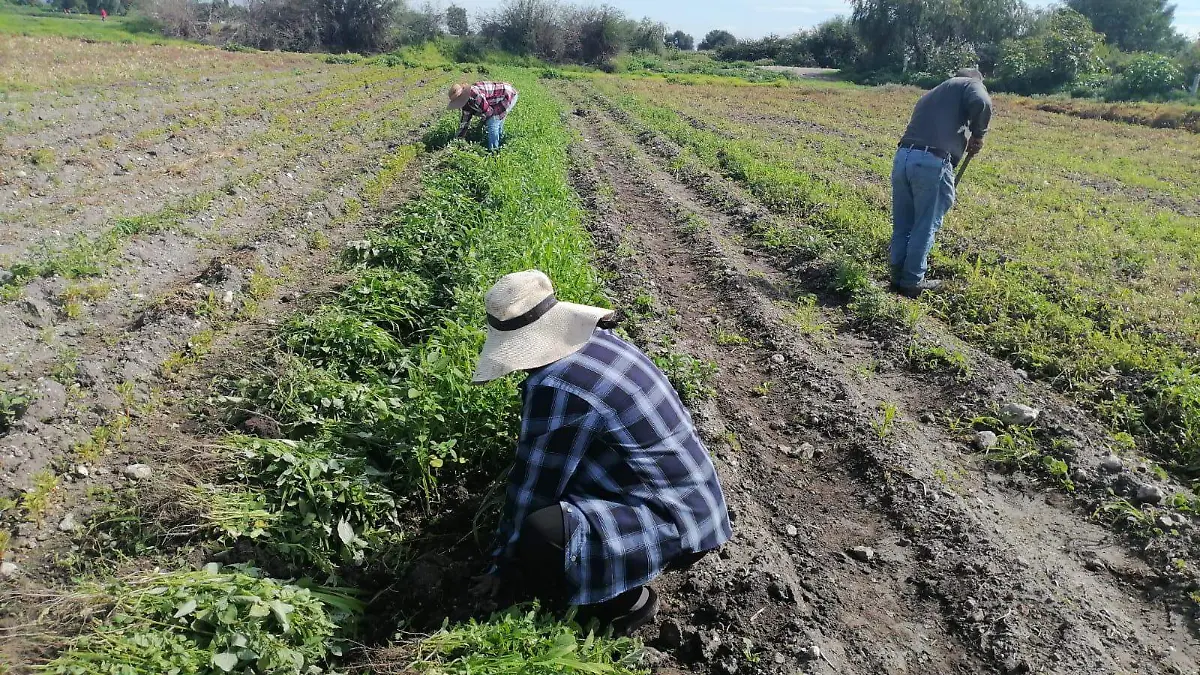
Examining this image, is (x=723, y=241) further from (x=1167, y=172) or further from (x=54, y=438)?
(x=1167, y=172)

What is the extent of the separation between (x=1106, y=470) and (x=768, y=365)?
2.01 meters

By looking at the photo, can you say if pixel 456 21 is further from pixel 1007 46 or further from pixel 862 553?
pixel 862 553

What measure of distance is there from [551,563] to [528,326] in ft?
2.75

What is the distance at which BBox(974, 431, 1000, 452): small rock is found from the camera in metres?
3.89

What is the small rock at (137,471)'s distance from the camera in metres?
3.41

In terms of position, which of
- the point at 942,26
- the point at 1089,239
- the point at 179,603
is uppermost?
the point at 942,26

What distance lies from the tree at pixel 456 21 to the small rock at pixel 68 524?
52.4 m

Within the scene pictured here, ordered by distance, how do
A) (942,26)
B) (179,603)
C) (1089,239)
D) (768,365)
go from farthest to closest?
(942,26) → (1089,239) → (768,365) → (179,603)

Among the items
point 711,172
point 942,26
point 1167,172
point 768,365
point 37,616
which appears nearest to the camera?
point 37,616

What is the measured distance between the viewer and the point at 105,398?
4102mm

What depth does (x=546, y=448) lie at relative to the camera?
2350mm

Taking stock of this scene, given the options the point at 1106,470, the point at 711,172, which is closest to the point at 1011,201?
the point at 711,172

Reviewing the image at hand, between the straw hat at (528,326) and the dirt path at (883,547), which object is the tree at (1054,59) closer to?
the dirt path at (883,547)

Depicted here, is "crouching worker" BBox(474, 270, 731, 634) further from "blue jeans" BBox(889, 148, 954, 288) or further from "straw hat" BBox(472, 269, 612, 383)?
"blue jeans" BBox(889, 148, 954, 288)
